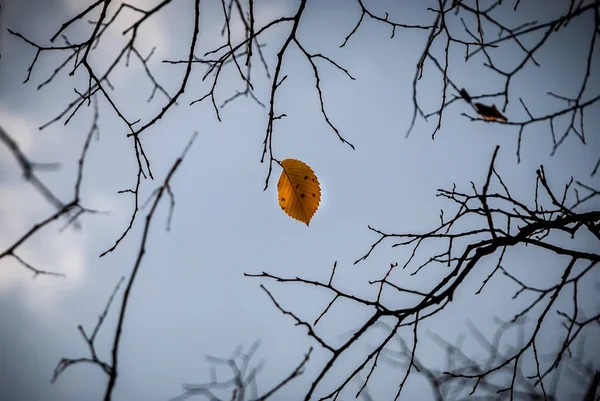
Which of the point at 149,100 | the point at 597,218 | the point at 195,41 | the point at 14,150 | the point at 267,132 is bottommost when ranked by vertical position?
the point at 14,150

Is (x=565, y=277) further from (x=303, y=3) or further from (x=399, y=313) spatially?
(x=303, y=3)

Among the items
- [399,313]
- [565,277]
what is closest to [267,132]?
[399,313]

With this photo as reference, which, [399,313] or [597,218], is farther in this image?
[597,218]

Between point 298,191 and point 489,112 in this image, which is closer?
point 489,112

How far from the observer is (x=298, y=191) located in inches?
69.0

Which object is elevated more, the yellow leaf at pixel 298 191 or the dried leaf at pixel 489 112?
the dried leaf at pixel 489 112

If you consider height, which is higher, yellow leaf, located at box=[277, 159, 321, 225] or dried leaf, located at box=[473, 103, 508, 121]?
dried leaf, located at box=[473, 103, 508, 121]

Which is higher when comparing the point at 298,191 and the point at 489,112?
the point at 489,112

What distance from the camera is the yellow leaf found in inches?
67.8

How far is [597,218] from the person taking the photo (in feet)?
5.04

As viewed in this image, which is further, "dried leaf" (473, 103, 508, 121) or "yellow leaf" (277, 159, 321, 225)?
"yellow leaf" (277, 159, 321, 225)

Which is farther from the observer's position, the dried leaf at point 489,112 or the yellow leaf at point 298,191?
the yellow leaf at point 298,191

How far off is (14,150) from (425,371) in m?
2.43

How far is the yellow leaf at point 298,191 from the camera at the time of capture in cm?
172
